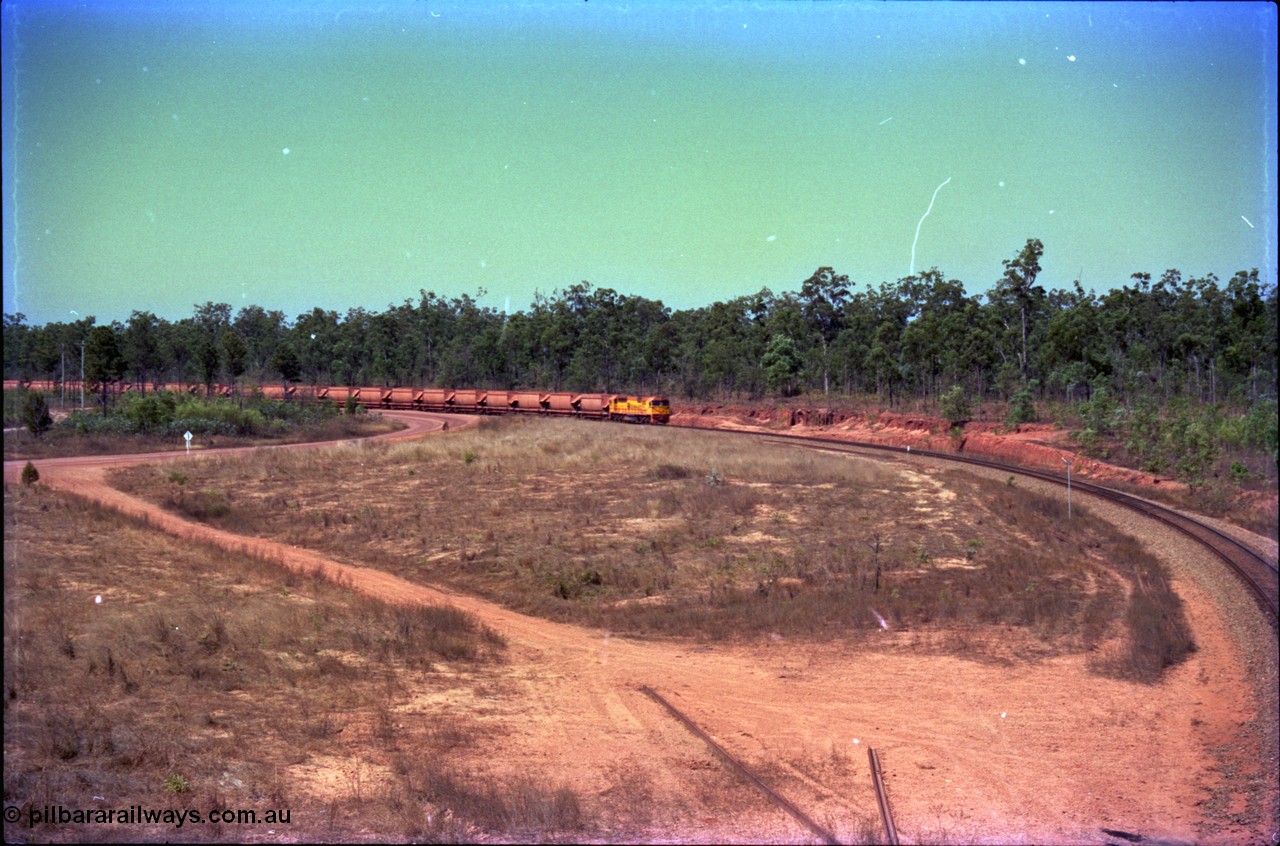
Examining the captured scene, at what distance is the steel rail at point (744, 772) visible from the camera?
866 cm

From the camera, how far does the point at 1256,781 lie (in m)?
10.5

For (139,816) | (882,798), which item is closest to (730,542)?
(882,798)

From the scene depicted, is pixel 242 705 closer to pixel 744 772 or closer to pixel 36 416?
pixel 744 772

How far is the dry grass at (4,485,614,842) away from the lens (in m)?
8.76

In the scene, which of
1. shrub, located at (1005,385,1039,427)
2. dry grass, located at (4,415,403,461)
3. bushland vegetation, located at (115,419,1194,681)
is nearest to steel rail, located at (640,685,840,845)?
bushland vegetation, located at (115,419,1194,681)

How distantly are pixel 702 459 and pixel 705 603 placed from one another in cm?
2043

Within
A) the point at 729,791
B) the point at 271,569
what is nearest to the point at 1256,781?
the point at 729,791

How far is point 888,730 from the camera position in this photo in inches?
478

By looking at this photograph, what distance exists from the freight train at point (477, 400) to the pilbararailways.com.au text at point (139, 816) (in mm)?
53577

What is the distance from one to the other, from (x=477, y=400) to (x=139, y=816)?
65448 mm

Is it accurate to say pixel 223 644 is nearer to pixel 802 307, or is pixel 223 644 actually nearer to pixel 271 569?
pixel 271 569

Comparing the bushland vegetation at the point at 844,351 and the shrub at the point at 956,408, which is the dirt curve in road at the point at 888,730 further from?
the shrub at the point at 956,408

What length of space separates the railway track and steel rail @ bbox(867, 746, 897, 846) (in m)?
9.38

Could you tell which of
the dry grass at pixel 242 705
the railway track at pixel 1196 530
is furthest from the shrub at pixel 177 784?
the railway track at pixel 1196 530
